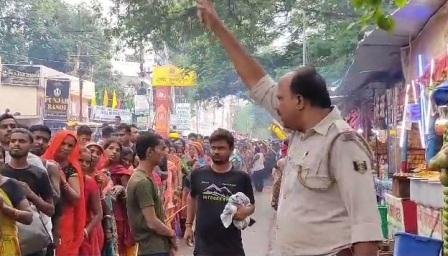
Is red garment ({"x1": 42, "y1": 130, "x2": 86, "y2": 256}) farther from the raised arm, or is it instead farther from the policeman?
the policeman

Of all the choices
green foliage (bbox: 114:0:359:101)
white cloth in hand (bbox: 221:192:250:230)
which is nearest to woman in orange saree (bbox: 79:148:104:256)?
white cloth in hand (bbox: 221:192:250:230)

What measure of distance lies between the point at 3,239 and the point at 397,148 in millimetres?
8306

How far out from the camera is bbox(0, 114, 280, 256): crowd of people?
5.08m

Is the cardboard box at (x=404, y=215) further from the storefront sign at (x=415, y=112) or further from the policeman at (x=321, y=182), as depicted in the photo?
the policeman at (x=321, y=182)

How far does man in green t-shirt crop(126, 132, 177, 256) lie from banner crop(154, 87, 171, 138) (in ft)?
78.7

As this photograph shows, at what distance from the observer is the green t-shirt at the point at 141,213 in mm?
5578

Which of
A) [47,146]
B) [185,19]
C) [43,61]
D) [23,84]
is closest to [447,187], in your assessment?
[47,146]

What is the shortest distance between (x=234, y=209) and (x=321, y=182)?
2635 millimetres

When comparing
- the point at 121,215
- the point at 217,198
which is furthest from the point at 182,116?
the point at 217,198

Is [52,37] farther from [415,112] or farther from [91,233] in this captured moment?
[91,233]

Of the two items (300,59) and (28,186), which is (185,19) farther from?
(28,186)

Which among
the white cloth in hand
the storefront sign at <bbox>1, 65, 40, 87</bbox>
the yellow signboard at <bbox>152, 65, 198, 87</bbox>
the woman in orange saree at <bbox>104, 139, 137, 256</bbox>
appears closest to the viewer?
the white cloth in hand

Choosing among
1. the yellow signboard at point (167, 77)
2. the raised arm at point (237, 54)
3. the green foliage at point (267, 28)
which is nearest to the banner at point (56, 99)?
the yellow signboard at point (167, 77)

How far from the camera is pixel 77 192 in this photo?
6.39 m
